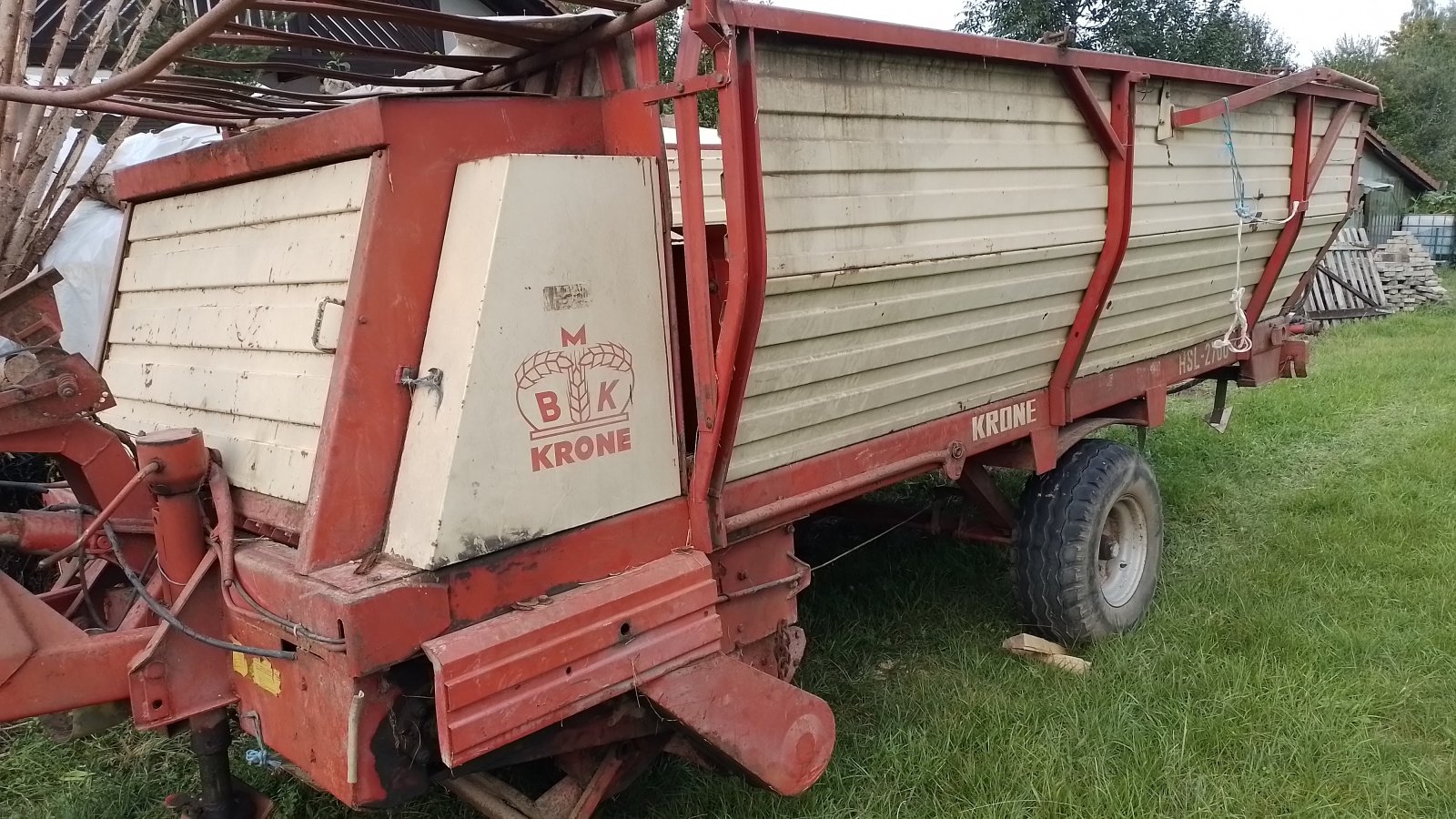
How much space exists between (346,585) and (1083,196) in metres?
2.74

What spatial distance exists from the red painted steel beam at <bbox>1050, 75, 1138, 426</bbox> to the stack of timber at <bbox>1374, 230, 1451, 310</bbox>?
14.5 m

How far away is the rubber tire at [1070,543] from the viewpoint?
3924 millimetres

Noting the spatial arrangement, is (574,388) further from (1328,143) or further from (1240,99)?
(1328,143)

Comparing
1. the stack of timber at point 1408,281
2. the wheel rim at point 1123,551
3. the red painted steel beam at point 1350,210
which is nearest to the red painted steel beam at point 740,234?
the wheel rim at point 1123,551

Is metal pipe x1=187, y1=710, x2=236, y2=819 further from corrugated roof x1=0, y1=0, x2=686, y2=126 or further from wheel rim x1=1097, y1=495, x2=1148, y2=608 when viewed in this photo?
wheel rim x1=1097, y1=495, x2=1148, y2=608

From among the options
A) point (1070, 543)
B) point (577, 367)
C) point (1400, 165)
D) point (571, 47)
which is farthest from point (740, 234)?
point (1400, 165)

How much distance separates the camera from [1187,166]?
402cm

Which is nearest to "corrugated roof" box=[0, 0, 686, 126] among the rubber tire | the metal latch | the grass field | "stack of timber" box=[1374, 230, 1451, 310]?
the metal latch


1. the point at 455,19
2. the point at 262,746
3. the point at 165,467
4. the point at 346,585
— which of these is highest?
the point at 455,19

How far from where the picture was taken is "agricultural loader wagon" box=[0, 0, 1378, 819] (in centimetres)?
219

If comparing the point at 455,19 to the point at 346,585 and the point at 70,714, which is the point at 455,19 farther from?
the point at 70,714

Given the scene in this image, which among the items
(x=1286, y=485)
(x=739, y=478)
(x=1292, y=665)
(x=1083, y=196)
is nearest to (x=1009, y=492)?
(x=1286, y=485)

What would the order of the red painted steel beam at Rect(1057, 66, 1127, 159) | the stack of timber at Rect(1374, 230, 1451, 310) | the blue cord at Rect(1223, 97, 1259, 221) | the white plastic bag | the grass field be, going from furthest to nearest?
the stack of timber at Rect(1374, 230, 1451, 310), the white plastic bag, the blue cord at Rect(1223, 97, 1259, 221), the red painted steel beam at Rect(1057, 66, 1127, 159), the grass field

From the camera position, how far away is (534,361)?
226 cm
